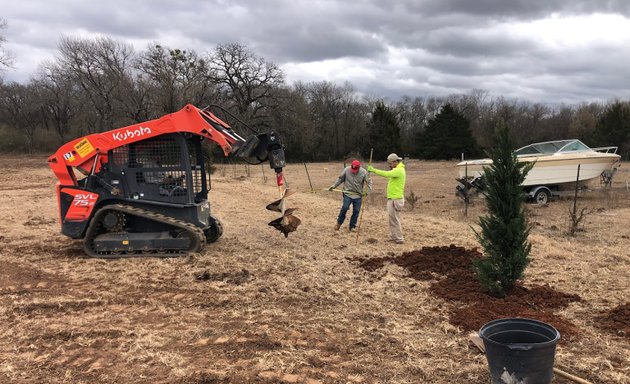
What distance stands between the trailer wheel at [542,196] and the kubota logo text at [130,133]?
12997 millimetres

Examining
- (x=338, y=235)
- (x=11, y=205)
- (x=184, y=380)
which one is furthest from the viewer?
(x=11, y=205)

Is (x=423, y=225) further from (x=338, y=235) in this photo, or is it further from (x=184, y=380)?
(x=184, y=380)

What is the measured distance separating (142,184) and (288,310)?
13.2 ft

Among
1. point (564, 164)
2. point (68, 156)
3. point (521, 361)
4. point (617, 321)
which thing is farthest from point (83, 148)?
point (564, 164)

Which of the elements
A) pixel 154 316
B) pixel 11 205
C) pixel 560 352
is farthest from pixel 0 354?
pixel 11 205

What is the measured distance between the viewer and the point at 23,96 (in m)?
59.3

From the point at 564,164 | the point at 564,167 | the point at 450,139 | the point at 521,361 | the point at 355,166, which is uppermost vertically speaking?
the point at 450,139

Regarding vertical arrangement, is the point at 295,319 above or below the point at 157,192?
below

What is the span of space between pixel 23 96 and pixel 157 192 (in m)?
62.6

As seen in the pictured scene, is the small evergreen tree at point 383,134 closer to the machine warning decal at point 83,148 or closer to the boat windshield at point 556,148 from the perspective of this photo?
the boat windshield at point 556,148

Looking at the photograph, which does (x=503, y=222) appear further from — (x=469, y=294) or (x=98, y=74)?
(x=98, y=74)

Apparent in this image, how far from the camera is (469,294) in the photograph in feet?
19.3

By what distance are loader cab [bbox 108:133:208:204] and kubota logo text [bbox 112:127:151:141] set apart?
0.19 metres

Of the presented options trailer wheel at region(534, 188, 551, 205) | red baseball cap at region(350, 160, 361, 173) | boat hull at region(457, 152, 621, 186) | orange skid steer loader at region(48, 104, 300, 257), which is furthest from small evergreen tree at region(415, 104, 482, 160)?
orange skid steer loader at region(48, 104, 300, 257)
